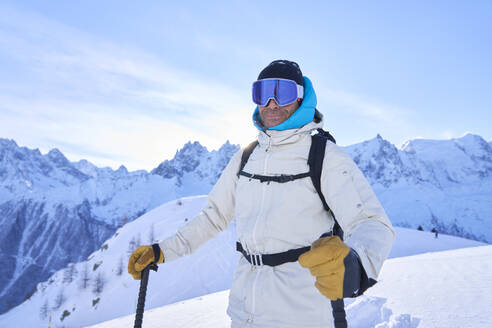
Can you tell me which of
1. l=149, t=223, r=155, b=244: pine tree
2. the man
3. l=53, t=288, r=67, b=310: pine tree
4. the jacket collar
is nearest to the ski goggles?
the man

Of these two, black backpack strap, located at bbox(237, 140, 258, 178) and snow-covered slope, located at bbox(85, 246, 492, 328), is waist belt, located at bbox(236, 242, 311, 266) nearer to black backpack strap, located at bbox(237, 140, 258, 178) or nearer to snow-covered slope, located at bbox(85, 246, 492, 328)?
black backpack strap, located at bbox(237, 140, 258, 178)

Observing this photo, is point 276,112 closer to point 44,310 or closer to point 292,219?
point 292,219

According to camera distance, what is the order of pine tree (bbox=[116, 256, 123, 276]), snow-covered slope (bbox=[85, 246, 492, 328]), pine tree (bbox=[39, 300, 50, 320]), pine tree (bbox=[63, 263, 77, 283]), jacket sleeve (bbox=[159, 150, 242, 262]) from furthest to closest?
pine tree (bbox=[63, 263, 77, 283]) → pine tree (bbox=[39, 300, 50, 320]) → pine tree (bbox=[116, 256, 123, 276]) → snow-covered slope (bbox=[85, 246, 492, 328]) → jacket sleeve (bbox=[159, 150, 242, 262])

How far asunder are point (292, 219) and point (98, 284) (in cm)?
2812

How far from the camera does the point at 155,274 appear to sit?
70.6 feet

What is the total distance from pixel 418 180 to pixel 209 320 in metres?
219

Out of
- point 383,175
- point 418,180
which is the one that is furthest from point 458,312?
point 418,180

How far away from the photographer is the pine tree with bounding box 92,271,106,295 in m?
24.9

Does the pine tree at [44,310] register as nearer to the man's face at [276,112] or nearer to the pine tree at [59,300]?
the pine tree at [59,300]

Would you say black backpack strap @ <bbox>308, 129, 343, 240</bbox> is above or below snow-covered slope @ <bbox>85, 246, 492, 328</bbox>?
above

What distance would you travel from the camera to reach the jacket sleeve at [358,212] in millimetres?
1562

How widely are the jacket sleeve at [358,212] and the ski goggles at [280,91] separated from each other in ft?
1.75

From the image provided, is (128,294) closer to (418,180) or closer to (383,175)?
(383,175)

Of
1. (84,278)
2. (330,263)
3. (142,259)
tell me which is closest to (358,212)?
(330,263)
